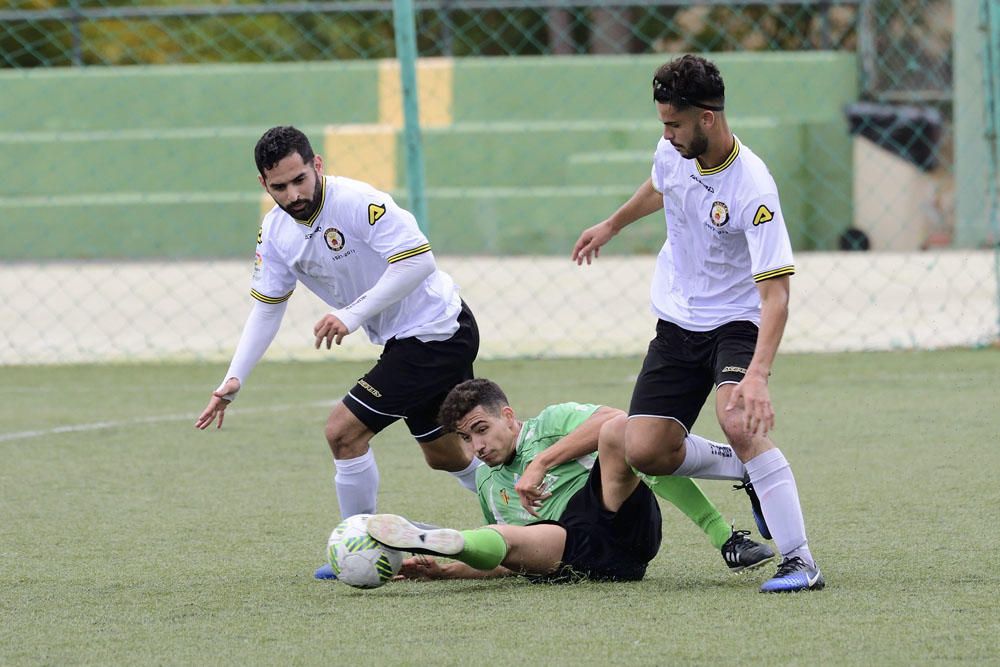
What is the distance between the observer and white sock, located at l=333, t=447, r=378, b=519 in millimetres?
5379

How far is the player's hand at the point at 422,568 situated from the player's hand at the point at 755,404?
117 centimetres

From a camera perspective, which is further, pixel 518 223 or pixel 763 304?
pixel 518 223

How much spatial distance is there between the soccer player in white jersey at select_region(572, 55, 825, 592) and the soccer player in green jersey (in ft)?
0.37

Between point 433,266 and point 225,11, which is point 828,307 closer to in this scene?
point 225,11

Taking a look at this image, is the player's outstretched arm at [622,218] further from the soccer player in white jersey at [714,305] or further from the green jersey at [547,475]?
the green jersey at [547,475]

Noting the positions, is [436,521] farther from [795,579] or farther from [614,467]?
[795,579]

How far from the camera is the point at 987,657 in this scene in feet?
12.1

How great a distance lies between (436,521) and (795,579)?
1783 mm

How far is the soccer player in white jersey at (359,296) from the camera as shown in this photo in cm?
518

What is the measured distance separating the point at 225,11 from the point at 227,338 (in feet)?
13.7

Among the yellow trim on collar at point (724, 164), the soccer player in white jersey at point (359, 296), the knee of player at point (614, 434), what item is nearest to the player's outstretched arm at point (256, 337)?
A: the soccer player in white jersey at point (359, 296)

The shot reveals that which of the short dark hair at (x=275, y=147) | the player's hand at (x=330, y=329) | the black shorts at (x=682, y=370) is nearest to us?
the black shorts at (x=682, y=370)

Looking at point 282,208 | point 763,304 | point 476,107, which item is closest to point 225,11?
point 476,107

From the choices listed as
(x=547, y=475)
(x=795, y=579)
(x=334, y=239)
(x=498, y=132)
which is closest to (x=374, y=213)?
(x=334, y=239)
